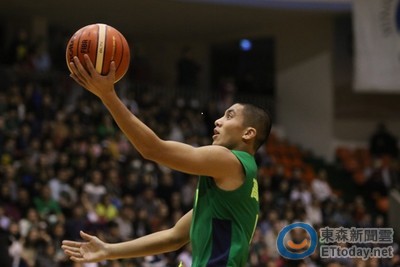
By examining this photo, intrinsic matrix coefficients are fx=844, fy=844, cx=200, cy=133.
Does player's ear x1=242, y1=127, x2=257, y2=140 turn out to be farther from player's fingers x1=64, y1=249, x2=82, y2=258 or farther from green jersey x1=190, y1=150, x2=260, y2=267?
player's fingers x1=64, y1=249, x2=82, y2=258

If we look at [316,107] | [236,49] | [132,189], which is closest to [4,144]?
[132,189]

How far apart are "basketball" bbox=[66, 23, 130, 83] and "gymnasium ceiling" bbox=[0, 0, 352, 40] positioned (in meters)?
13.8

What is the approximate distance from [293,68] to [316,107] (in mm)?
1271

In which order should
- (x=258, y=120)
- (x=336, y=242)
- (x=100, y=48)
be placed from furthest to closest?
(x=336, y=242) → (x=258, y=120) → (x=100, y=48)

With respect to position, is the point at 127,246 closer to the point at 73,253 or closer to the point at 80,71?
the point at 73,253

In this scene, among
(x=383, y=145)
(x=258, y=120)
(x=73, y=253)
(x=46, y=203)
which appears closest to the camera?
(x=258, y=120)

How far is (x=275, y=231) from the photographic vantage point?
13.9 metres

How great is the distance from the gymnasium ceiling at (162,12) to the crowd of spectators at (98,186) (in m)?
1.90

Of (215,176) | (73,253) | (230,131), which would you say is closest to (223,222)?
(215,176)

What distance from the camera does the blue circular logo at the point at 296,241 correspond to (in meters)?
11.9

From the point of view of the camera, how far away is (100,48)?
3959 millimetres

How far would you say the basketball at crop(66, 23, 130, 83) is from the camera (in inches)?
153

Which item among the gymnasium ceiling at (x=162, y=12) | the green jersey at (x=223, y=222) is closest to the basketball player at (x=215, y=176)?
the green jersey at (x=223, y=222)

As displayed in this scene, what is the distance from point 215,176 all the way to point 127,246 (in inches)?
29.5
